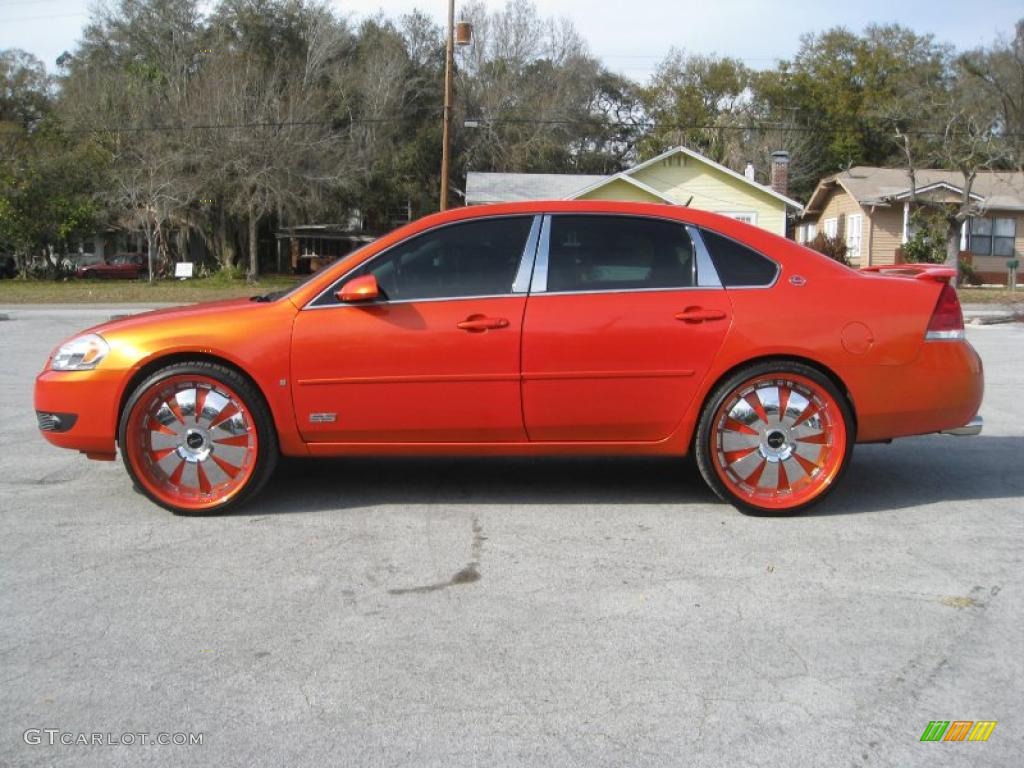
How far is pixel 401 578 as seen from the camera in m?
4.17

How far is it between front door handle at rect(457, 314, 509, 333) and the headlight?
1.92 metres

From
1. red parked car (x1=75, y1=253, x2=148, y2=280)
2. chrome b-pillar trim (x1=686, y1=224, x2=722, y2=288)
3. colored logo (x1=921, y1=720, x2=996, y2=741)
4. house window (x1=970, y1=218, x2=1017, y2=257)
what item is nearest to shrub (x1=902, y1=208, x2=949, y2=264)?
house window (x1=970, y1=218, x2=1017, y2=257)

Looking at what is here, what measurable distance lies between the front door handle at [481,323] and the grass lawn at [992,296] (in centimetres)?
2365

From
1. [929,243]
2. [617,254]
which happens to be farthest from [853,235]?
[617,254]

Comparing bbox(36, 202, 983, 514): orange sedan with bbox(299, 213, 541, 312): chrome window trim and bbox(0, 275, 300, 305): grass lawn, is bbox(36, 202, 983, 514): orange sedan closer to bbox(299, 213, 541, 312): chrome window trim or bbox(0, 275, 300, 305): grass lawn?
bbox(299, 213, 541, 312): chrome window trim

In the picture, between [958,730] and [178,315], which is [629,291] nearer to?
[178,315]

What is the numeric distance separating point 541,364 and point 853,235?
3771cm

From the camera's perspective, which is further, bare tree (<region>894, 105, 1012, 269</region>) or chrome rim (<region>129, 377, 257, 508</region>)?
bare tree (<region>894, 105, 1012, 269</region>)

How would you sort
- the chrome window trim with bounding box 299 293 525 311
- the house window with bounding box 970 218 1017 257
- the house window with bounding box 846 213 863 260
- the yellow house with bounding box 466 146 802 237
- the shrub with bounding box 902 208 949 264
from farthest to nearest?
the house window with bounding box 846 213 863 260
the house window with bounding box 970 218 1017 257
the yellow house with bounding box 466 146 802 237
the shrub with bounding box 902 208 949 264
the chrome window trim with bounding box 299 293 525 311

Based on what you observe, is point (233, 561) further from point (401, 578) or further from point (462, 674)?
point (462, 674)

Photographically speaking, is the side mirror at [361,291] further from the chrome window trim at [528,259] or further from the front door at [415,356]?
the chrome window trim at [528,259]

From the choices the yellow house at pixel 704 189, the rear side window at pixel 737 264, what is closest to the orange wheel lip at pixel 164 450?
the rear side window at pixel 737 264

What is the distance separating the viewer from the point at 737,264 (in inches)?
199

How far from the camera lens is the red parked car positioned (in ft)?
155
